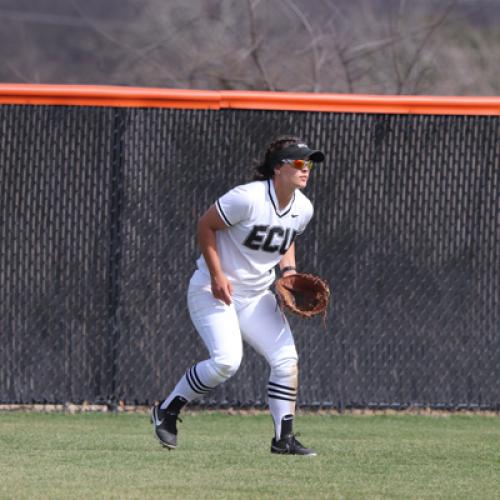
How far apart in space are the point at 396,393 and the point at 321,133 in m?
1.82

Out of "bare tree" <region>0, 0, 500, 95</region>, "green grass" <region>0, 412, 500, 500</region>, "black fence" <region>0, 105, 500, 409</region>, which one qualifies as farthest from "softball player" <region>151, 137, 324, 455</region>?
"bare tree" <region>0, 0, 500, 95</region>

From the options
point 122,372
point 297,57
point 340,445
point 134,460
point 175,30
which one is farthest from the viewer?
point 175,30

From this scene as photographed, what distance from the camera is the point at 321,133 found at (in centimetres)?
969

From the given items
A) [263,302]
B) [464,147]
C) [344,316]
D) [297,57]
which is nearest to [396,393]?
[344,316]

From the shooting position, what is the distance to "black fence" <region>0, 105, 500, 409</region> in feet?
31.2

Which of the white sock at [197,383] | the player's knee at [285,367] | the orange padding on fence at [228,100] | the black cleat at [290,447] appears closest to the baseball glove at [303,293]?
the player's knee at [285,367]

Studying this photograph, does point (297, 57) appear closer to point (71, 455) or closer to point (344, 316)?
point (344, 316)

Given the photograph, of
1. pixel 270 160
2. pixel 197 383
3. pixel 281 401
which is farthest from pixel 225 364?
pixel 270 160

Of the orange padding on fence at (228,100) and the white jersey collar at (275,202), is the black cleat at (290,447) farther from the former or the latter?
the orange padding on fence at (228,100)

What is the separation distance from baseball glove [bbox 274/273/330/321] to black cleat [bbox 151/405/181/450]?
81cm

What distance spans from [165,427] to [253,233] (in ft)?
3.69

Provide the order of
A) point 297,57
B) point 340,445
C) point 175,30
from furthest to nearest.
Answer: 1. point 175,30
2. point 297,57
3. point 340,445

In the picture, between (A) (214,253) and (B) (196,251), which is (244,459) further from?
(B) (196,251)

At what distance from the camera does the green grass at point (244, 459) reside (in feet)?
20.0
